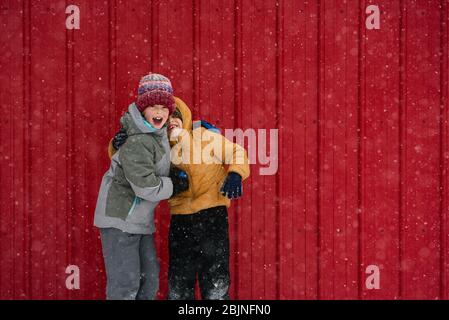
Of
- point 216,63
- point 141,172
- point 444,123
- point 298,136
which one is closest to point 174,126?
point 141,172

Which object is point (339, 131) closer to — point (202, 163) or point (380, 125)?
point (380, 125)

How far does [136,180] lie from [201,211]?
38cm

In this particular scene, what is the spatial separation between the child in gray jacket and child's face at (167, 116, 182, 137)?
0.06 metres

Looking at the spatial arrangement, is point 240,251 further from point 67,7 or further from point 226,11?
point 67,7

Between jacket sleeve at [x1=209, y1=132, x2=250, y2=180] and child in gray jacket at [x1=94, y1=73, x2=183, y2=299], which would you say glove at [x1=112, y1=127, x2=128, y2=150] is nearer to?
child in gray jacket at [x1=94, y1=73, x2=183, y2=299]

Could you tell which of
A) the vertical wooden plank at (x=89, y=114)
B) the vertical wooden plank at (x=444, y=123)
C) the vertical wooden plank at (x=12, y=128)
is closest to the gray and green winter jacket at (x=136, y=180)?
the vertical wooden plank at (x=89, y=114)

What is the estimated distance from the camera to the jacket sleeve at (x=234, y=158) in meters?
2.46

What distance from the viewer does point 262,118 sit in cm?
298

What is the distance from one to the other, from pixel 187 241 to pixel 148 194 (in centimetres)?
34

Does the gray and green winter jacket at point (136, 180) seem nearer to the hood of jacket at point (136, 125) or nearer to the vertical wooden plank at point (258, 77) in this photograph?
the hood of jacket at point (136, 125)

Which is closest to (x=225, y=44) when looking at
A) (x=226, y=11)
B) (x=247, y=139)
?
(x=226, y=11)

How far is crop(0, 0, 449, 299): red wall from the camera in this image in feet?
9.73

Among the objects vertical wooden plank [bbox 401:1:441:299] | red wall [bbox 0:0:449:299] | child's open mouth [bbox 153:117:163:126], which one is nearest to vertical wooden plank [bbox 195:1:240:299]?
red wall [bbox 0:0:449:299]

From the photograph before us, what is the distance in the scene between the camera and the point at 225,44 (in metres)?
2.97
